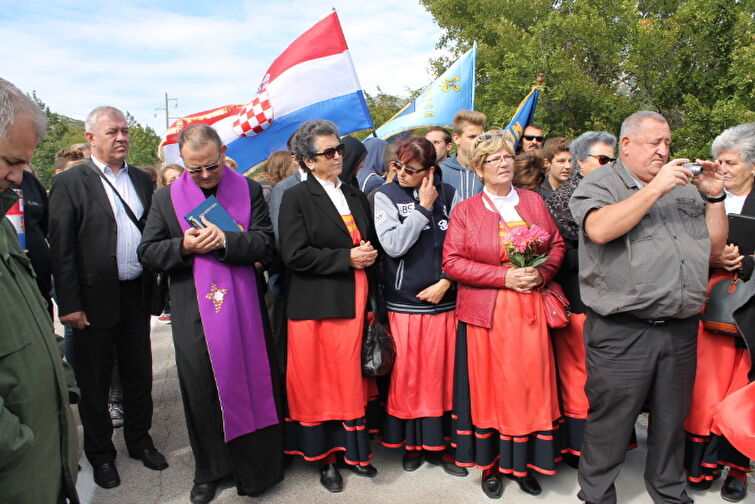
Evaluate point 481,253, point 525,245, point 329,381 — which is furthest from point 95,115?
point 525,245

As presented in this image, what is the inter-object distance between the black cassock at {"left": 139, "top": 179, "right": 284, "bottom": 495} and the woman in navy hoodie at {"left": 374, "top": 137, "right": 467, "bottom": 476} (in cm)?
82

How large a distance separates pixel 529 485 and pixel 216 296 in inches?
85.6

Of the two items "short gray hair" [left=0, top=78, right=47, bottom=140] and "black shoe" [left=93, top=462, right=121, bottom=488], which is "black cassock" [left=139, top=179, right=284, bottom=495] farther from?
"short gray hair" [left=0, top=78, right=47, bottom=140]

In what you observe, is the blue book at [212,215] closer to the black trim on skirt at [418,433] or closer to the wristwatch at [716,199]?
the black trim on skirt at [418,433]

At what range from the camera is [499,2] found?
19.2 meters

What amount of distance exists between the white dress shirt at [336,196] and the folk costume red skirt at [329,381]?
0.06m

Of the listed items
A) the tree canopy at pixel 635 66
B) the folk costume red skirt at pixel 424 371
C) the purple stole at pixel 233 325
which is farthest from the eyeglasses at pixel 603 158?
the tree canopy at pixel 635 66

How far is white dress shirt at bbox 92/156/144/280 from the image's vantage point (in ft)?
11.5

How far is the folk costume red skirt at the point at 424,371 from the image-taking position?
11.3 ft

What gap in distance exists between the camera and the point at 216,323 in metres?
3.11

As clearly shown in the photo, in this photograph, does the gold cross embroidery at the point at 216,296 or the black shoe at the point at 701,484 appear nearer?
the gold cross embroidery at the point at 216,296

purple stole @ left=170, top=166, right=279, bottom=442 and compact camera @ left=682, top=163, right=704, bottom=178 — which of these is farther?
purple stole @ left=170, top=166, right=279, bottom=442

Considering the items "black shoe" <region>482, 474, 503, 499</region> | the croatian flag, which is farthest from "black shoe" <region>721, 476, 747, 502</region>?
the croatian flag

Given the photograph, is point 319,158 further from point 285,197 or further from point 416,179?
point 416,179
